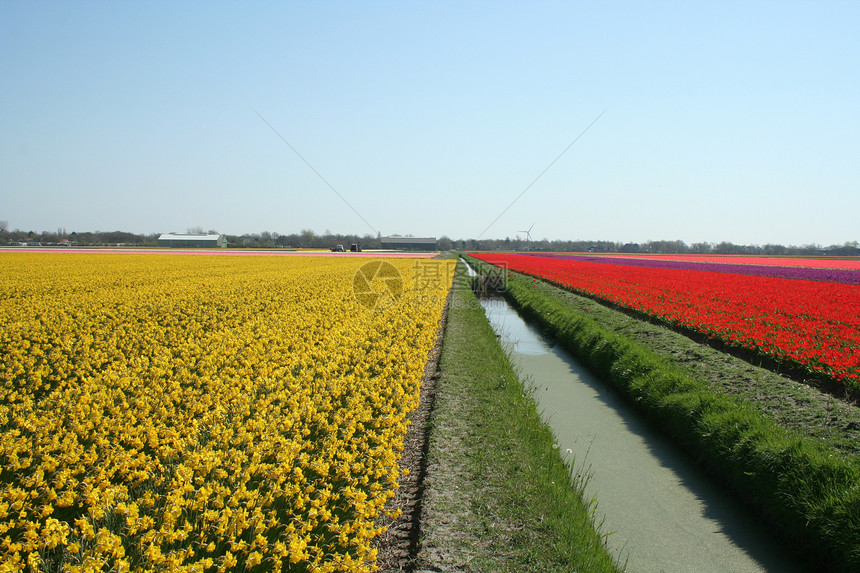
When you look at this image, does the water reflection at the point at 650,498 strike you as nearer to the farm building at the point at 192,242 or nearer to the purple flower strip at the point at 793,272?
the purple flower strip at the point at 793,272

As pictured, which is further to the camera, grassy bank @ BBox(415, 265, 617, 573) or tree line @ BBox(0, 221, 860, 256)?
tree line @ BBox(0, 221, 860, 256)

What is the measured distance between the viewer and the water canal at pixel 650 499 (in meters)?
4.90

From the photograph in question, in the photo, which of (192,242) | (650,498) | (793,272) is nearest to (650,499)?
(650,498)

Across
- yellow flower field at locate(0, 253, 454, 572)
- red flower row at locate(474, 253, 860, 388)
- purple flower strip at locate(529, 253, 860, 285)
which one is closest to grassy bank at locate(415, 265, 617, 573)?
yellow flower field at locate(0, 253, 454, 572)

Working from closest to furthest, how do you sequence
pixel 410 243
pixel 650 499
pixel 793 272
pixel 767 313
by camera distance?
pixel 650 499, pixel 767 313, pixel 793 272, pixel 410 243

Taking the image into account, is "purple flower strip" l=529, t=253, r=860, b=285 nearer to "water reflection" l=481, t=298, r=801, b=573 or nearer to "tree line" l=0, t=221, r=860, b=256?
"water reflection" l=481, t=298, r=801, b=573

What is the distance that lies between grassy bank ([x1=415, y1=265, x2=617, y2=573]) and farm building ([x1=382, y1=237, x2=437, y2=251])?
112083 mm

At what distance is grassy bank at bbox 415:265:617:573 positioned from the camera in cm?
421

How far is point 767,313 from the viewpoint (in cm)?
1436

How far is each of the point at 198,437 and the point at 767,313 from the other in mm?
15511

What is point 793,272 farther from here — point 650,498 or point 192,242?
point 192,242

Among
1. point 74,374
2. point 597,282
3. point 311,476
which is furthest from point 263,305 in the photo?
point 597,282

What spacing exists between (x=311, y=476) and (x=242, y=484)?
1.06 metres

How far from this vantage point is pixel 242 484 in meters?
3.82
